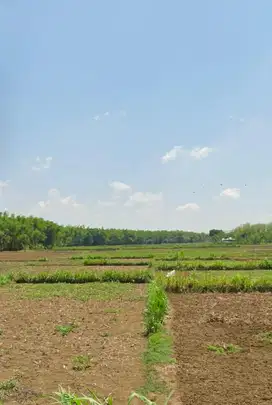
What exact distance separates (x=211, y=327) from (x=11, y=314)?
7022mm

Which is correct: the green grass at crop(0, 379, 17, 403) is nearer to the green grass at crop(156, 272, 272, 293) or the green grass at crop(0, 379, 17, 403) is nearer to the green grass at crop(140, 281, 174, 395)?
the green grass at crop(140, 281, 174, 395)

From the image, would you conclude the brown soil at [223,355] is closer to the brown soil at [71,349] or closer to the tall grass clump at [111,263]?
the brown soil at [71,349]

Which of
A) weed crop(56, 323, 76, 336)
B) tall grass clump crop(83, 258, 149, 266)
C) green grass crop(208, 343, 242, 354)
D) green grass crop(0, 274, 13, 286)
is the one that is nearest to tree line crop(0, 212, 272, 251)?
tall grass clump crop(83, 258, 149, 266)

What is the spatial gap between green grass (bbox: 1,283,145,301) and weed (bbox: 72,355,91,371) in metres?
8.37

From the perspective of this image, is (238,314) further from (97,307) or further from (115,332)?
(97,307)

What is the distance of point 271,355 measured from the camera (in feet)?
28.0

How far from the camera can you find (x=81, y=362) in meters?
8.36

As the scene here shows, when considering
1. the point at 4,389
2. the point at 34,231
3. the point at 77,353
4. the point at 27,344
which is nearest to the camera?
the point at 4,389

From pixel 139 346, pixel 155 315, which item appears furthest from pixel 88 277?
pixel 139 346

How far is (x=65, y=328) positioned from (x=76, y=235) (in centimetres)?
11041

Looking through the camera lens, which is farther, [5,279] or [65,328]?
[5,279]

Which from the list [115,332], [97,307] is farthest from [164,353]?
[97,307]

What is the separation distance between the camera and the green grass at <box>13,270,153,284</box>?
24.2 m

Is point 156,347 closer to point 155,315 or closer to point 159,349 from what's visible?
point 159,349
